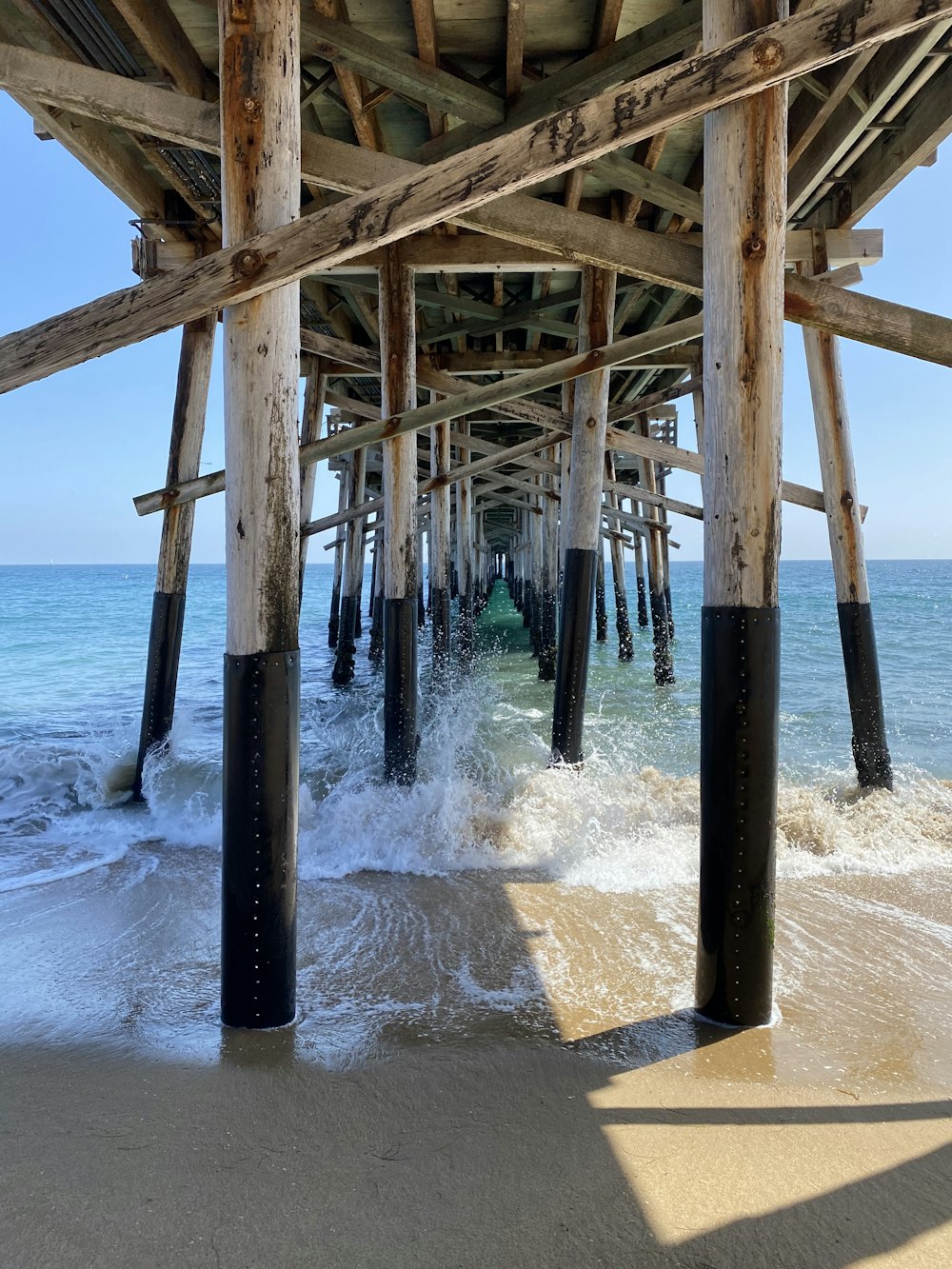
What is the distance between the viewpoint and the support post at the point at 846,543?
533cm

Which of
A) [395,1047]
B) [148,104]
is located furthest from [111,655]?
[395,1047]

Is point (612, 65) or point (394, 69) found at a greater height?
point (612, 65)

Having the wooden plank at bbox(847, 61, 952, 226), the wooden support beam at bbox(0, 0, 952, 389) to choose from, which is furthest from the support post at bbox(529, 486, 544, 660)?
the wooden support beam at bbox(0, 0, 952, 389)

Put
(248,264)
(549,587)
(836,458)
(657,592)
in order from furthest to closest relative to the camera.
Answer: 1. (657,592)
2. (549,587)
3. (836,458)
4. (248,264)

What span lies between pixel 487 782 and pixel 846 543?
9.34ft

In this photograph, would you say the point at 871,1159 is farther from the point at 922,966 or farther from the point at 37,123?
the point at 37,123

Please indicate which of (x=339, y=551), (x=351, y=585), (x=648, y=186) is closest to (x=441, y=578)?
(x=351, y=585)

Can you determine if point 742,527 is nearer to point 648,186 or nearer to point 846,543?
point 648,186

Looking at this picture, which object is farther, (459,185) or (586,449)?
(586,449)

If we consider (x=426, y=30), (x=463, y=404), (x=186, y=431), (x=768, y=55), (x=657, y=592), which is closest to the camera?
(x=768, y=55)

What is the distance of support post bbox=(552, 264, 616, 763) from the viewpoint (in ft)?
19.9

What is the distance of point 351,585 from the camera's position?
1218 centimetres

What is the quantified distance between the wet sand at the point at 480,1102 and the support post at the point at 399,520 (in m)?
2.57

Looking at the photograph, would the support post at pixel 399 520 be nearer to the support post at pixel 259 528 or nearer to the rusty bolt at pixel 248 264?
the support post at pixel 259 528
